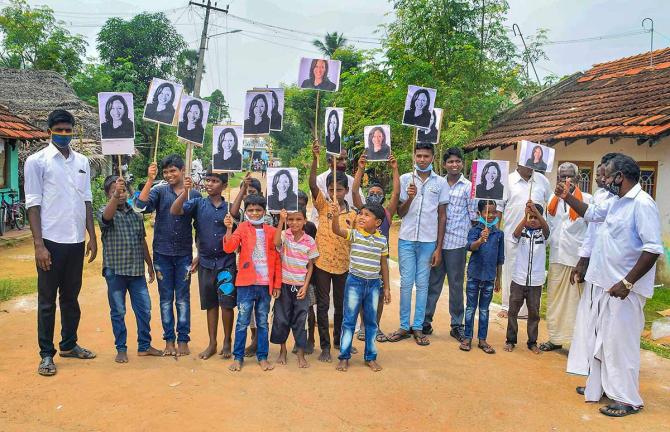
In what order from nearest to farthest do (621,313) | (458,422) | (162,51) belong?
1. (458,422)
2. (621,313)
3. (162,51)

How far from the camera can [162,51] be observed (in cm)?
2994

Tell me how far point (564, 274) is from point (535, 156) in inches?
55.5

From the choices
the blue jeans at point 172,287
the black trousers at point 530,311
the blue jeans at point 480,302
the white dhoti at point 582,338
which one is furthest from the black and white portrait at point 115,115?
the white dhoti at point 582,338

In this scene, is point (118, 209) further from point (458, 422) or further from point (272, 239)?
point (458, 422)

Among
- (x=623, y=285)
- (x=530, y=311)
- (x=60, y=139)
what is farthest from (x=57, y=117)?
(x=530, y=311)

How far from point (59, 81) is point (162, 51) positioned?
8949 millimetres

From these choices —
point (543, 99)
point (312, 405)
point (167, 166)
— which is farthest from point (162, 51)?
point (312, 405)

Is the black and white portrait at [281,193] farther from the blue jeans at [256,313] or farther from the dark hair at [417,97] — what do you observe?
the dark hair at [417,97]

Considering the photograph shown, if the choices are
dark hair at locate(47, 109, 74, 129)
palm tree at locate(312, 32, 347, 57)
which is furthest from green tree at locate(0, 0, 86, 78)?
dark hair at locate(47, 109, 74, 129)

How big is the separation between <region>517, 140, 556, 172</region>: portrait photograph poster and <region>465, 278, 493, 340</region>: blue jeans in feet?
4.29

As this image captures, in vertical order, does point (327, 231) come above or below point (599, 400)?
above

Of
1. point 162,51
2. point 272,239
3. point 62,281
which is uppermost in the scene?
point 162,51

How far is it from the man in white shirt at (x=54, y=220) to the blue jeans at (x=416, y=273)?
318 cm

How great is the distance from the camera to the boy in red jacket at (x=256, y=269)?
4.82m
